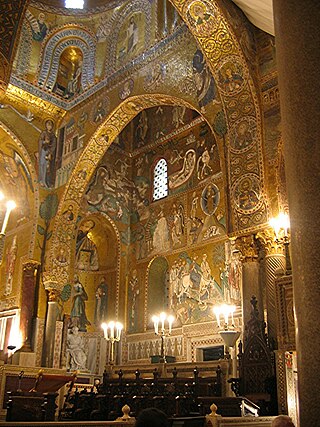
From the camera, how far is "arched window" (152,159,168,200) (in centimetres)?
1812

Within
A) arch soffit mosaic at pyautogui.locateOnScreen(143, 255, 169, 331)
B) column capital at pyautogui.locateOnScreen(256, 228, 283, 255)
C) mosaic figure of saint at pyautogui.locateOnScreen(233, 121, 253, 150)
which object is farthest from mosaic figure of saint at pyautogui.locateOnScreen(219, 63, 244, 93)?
arch soffit mosaic at pyautogui.locateOnScreen(143, 255, 169, 331)

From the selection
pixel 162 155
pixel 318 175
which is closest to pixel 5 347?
pixel 162 155

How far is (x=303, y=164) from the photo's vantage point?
2318mm

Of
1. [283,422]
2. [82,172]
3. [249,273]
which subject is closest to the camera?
[283,422]

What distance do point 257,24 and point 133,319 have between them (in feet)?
36.2

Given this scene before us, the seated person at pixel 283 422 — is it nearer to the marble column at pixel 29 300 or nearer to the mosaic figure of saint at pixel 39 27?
the marble column at pixel 29 300

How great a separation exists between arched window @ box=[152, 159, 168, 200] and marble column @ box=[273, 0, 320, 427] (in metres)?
15.4

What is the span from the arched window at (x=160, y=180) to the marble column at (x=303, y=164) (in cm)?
1536

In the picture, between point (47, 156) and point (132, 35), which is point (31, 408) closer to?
point (47, 156)

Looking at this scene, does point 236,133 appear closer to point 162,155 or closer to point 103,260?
point 162,155

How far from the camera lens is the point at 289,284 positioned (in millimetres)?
7234

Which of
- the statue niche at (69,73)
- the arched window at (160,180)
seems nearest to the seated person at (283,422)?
the arched window at (160,180)

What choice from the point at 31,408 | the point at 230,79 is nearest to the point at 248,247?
the point at 230,79

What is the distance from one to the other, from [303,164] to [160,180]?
1617cm
